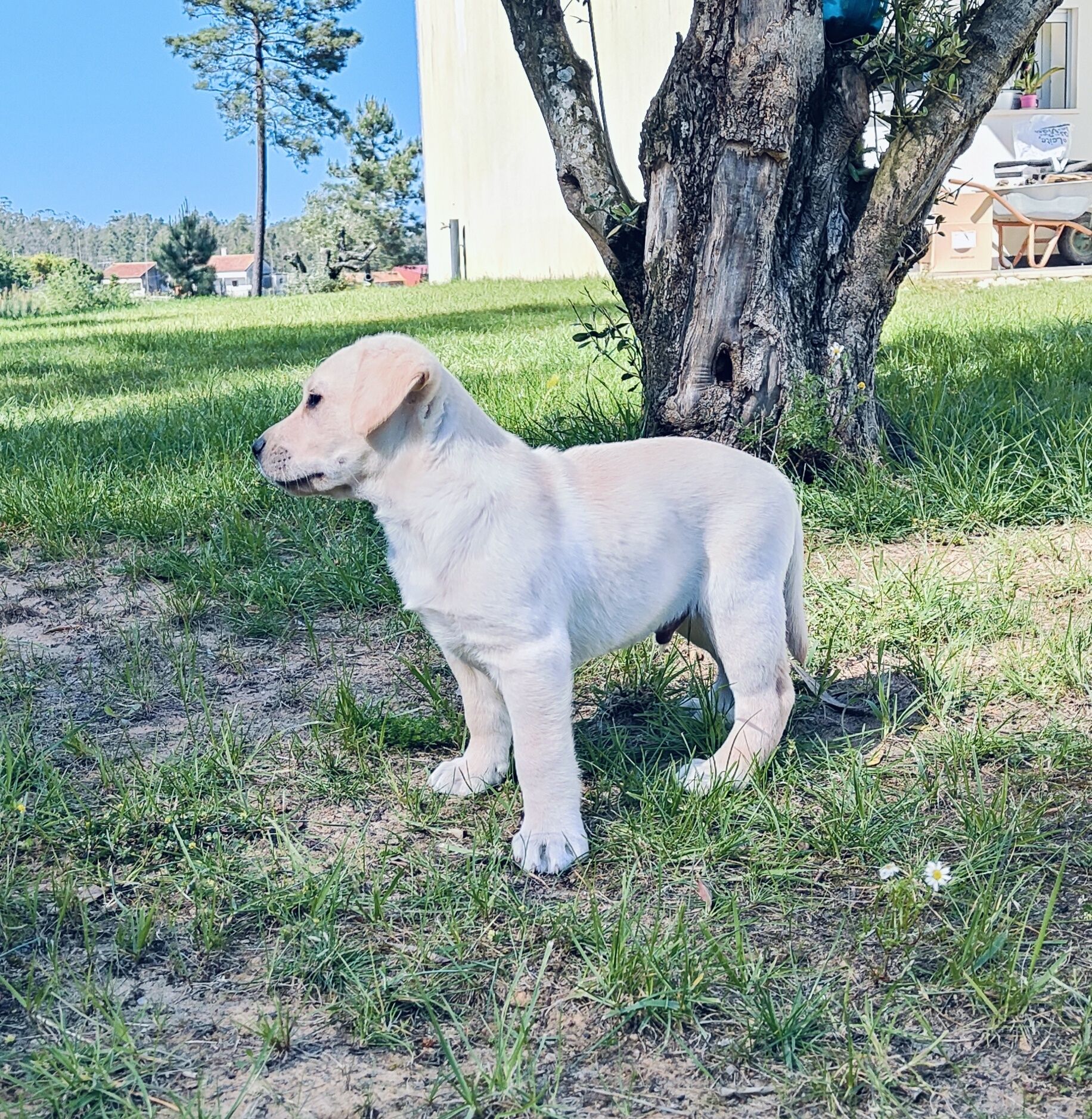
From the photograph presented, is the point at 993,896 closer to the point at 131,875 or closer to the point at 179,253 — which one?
the point at 131,875

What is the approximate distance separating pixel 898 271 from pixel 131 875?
3333 millimetres

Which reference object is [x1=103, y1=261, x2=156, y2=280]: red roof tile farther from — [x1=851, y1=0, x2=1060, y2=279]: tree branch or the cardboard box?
[x1=851, y1=0, x2=1060, y2=279]: tree branch

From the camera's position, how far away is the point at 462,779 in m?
2.63

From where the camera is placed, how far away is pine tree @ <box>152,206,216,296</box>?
3709 centimetres

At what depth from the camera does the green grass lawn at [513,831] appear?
176 cm

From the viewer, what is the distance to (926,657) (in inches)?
125

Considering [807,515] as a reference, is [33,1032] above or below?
below

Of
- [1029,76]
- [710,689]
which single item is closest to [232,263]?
[1029,76]

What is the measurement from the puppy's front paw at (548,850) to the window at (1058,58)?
1783 centimetres

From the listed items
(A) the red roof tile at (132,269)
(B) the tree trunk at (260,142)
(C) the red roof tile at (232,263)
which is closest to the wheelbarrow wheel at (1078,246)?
(B) the tree trunk at (260,142)

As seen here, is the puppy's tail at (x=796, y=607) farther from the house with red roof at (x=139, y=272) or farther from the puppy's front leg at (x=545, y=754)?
the house with red roof at (x=139, y=272)

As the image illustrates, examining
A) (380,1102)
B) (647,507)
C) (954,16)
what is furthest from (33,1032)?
(954,16)

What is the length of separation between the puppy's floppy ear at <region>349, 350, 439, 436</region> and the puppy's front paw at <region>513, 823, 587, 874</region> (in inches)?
34.5

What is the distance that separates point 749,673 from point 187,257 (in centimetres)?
3815
